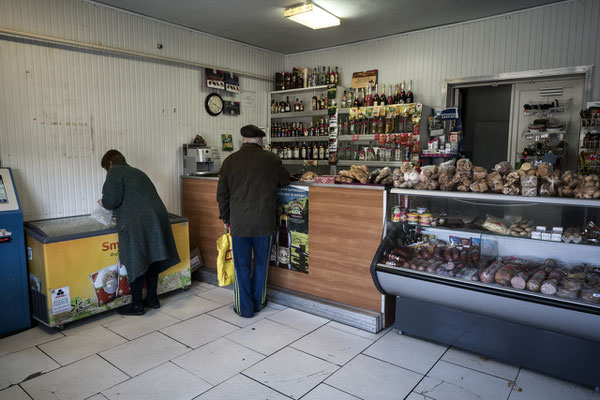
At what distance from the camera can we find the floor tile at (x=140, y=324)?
365 centimetres

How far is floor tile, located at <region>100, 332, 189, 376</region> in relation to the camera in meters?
3.05

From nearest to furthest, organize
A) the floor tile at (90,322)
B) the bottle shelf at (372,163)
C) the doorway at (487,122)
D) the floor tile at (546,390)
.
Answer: the floor tile at (546,390) < the floor tile at (90,322) < the bottle shelf at (372,163) < the doorway at (487,122)

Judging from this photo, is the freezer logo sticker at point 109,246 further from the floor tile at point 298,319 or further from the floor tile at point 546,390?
the floor tile at point 546,390

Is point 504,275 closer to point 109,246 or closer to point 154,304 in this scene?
point 154,304

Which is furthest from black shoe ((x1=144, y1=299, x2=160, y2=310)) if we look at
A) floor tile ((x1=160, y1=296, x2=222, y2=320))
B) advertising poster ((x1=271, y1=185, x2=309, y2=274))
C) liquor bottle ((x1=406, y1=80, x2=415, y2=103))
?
liquor bottle ((x1=406, y1=80, x2=415, y2=103))

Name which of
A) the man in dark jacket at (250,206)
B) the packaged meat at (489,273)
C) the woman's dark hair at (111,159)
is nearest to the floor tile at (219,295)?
the man in dark jacket at (250,206)

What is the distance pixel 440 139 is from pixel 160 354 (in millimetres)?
4378

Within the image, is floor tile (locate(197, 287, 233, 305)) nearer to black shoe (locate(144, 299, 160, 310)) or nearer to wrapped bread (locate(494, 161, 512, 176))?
black shoe (locate(144, 299, 160, 310))

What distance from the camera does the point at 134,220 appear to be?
151 inches

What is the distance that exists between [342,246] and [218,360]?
1.47 metres

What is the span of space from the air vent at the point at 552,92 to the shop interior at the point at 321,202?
0.6 inches

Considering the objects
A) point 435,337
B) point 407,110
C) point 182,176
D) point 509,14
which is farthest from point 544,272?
point 182,176

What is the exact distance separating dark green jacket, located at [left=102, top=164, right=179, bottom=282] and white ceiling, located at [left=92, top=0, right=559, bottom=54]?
2.20 metres

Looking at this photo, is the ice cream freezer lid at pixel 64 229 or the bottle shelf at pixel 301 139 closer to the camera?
the ice cream freezer lid at pixel 64 229
